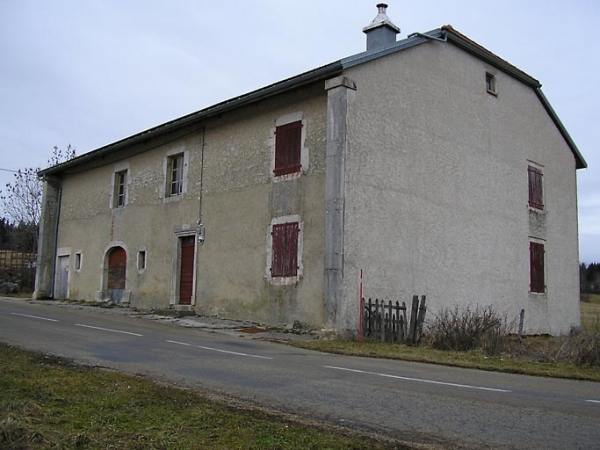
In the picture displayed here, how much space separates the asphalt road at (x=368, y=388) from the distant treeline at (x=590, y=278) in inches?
2516

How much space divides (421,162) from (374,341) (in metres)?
5.69

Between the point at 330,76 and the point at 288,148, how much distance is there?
2421 mm

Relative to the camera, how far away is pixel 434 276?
1745 centimetres

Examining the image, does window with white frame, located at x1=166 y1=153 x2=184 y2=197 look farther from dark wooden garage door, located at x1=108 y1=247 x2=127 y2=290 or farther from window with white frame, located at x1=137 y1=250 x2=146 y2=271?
dark wooden garage door, located at x1=108 y1=247 x2=127 y2=290

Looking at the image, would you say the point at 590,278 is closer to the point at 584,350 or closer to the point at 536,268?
the point at 536,268

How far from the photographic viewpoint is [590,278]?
3162 inches

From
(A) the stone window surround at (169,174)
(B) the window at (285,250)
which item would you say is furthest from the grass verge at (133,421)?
(A) the stone window surround at (169,174)

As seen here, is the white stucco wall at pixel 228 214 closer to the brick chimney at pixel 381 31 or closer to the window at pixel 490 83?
the brick chimney at pixel 381 31

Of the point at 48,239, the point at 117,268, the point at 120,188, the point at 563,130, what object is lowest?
the point at 117,268

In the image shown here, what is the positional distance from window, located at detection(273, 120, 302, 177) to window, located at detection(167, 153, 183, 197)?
198 inches

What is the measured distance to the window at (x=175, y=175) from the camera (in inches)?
830

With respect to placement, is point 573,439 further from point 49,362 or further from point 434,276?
point 434,276

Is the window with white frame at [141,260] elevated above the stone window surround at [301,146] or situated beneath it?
situated beneath

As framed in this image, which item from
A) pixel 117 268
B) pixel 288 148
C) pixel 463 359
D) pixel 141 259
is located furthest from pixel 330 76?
pixel 117 268
